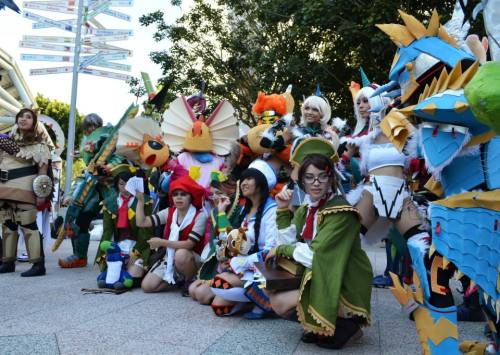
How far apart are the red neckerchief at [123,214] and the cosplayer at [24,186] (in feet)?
3.34

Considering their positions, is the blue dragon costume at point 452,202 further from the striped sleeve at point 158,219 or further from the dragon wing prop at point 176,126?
the dragon wing prop at point 176,126

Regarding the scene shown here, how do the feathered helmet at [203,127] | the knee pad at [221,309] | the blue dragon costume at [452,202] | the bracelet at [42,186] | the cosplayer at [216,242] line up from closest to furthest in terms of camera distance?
the blue dragon costume at [452,202]
the knee pad at [221,309]
the cosplayer at [216,242]
the feathered helmet at [203,127]
the bracelet at [42,186]

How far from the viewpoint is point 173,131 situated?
539 cm

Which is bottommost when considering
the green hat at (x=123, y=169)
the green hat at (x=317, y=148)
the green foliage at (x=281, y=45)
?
the green hat at (x=123, y=169)

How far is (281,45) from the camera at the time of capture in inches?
454

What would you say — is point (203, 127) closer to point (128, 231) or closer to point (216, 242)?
point (128, 231)

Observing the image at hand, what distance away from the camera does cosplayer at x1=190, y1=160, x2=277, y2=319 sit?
12.5ft

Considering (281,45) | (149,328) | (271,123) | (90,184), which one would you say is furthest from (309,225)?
(281,45)

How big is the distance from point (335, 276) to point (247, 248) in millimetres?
1042

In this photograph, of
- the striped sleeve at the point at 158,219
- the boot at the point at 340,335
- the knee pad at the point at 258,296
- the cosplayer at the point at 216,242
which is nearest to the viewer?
the boot at the point at 340,335

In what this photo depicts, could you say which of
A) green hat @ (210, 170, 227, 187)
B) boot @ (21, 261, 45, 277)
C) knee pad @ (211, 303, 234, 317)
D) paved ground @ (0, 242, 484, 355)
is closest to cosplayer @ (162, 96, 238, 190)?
green hat @ (210, 170, 227, 187)

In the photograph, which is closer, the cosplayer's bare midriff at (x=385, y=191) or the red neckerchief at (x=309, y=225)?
the cosplayer's bare midriff at (x=385, y=191)

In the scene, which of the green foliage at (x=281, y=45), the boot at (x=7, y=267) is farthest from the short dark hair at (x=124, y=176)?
the green foliage at (x=281, y=45)

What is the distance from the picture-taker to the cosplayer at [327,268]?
2.99 metres
